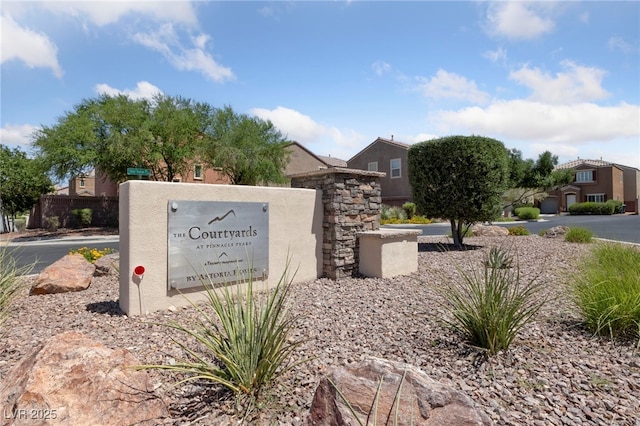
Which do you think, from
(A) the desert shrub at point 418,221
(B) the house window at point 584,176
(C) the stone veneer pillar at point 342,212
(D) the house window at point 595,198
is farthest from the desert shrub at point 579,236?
(B) the house window at point 584,176

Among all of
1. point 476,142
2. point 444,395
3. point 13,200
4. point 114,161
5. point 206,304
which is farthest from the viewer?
point 13,200

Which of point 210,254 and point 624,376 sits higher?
point 210,254

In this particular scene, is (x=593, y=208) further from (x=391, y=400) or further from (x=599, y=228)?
(x=391, y=400)

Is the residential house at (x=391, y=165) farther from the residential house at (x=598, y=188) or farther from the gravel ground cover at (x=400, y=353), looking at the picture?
the gravel ground cover at (x=400, y=353)

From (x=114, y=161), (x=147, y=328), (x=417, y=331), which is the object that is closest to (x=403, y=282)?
(x=417, y=331)

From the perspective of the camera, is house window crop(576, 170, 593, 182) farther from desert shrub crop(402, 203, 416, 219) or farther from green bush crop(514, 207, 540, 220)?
desert shrub crop(402, 203, 416, 219)

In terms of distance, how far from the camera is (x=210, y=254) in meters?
5.54

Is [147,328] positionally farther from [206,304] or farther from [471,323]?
[471,323]

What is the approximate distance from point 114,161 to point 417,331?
19.4 m

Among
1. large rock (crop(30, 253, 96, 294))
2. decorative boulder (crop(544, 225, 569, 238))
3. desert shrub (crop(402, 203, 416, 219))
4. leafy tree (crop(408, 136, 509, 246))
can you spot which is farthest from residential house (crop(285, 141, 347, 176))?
large rock (crop(30, 253, 96, 294))

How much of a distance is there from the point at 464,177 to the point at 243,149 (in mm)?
15972

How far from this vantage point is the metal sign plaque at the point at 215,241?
→ 5.23 m

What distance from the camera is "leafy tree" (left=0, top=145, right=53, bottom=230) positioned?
22.9 metres

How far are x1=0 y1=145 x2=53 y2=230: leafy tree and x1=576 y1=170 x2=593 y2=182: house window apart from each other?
2216 inches
